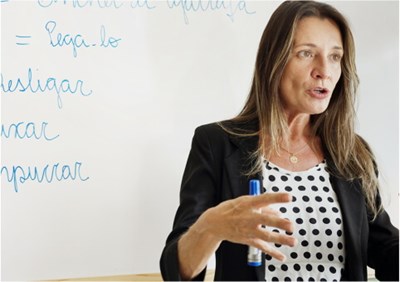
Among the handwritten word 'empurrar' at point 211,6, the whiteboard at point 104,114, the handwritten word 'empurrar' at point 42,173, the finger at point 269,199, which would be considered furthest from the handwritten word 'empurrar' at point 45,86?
the finger at point 269,199

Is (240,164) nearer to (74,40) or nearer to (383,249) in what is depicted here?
(383,249)

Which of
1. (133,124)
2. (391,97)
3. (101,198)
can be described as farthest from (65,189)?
(391,97)

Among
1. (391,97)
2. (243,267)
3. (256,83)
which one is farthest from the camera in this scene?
(391,97)

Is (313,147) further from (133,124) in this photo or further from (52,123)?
(52,123)

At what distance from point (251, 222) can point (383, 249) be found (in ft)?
1.40

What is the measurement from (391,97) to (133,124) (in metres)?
0.71

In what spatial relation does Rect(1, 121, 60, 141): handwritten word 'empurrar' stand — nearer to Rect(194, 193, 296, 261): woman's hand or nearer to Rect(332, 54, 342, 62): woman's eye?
Rect(194, 193, 296, 261): woman's hand

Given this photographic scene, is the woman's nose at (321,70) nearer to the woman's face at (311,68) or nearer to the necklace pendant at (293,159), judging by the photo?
the woman's face at (311,68)

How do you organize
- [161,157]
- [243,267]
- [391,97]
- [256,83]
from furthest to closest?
[391,97] < [161,157] < [256,83] < [243,267]

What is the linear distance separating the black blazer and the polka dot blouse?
21 millimetres

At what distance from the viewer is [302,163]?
1107 millimetres

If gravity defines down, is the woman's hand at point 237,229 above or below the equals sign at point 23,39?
below

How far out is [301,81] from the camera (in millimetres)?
1072

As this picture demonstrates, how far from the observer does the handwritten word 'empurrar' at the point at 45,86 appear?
1.15 metres
